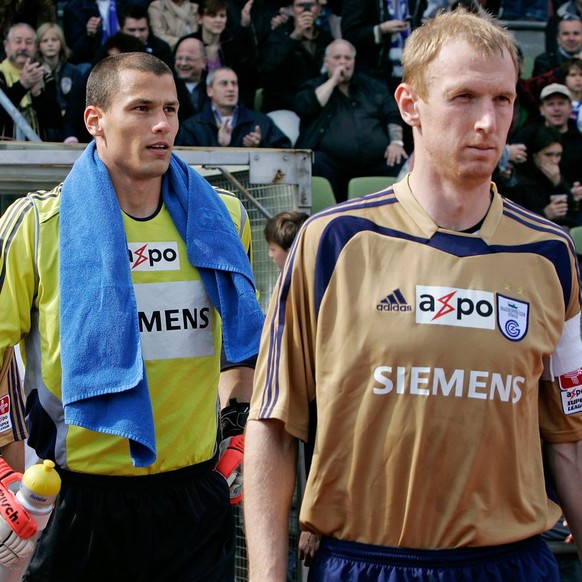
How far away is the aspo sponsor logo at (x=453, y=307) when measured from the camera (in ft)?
7.47

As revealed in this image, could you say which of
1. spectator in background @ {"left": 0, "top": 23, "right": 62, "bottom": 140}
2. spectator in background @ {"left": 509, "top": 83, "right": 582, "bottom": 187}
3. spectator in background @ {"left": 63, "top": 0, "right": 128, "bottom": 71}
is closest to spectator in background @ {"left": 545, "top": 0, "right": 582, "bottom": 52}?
spectator in background @ {"left": 509, "top": 83, "right": 582, "bottom": 187}

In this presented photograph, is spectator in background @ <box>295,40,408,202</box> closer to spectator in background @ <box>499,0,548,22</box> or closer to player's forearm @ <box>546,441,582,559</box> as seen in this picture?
spectator in background @ <box>499,0,548,22</box>

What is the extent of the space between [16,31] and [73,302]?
5.33 meters

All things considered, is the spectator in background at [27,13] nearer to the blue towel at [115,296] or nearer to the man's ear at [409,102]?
the blue towel at [115,296]

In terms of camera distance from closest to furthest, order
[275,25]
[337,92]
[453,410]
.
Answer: [453,410]
[337,92]
[275,25]

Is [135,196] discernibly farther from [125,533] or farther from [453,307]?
[453,307]

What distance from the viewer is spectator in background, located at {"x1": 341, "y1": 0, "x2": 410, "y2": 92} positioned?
10.2 m

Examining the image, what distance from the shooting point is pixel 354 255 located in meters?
2.34

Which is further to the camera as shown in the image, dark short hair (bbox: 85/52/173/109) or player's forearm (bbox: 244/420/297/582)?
dark short hair (bbox: 85/52/173/109)

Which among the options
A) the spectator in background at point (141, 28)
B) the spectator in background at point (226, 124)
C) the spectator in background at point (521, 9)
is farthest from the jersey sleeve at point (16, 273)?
the spectator in background at point (521, 9)

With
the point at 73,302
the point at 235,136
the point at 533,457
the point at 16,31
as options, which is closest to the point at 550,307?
the point at 533,457

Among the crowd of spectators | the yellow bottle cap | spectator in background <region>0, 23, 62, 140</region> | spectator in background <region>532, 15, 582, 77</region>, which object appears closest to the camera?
the yellow bottle cap

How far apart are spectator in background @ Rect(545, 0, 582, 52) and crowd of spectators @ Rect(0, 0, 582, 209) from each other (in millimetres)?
587

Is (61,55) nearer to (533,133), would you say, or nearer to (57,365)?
(533,133)
